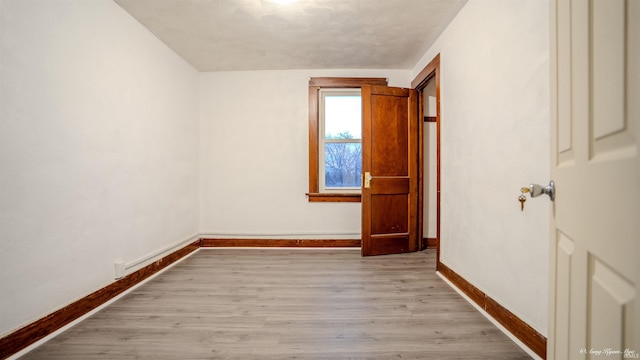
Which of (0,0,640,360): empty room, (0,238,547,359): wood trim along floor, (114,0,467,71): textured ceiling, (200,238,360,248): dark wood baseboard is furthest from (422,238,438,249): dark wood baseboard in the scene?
(114,0,467,71): textured ceiling

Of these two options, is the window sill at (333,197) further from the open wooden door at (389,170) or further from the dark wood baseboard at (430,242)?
the dark wood baseboard at (430,242)

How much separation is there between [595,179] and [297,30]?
2690mm

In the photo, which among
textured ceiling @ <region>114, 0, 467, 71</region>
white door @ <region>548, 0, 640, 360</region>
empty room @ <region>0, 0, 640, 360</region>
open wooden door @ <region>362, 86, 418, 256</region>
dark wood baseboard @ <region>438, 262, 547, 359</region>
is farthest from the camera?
open wooden door @ <region>362, 86, 418, 256</region>

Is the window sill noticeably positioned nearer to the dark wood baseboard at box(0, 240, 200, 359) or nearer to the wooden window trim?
the wooden window trim

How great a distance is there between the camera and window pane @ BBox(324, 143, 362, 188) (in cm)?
390

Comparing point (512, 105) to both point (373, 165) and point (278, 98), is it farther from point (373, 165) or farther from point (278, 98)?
point (278, 98)

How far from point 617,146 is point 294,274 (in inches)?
101

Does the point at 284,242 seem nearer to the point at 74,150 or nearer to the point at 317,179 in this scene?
the point at 317,179

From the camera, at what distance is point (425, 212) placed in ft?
12.8

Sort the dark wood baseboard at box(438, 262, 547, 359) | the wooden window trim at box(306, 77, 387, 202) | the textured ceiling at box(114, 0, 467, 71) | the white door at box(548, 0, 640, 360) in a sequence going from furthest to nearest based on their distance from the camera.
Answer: the wooden window trim at box(306, 77, 387, 202)
the textured ceiling at box(114, 0, 467, 71)
the dark wood baseboard at box(438, 262, 547, 359)
the white door at box(548, 0, 640, 360)

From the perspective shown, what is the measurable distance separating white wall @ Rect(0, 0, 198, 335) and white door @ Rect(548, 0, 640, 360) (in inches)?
99.5

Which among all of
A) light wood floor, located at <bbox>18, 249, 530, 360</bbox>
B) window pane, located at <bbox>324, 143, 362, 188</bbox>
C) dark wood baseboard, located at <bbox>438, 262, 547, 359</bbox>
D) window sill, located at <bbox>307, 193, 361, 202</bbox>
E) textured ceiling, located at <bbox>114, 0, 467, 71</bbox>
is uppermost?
textured ceiling, located at <bbox>114, 0, 467, 71</bbox>

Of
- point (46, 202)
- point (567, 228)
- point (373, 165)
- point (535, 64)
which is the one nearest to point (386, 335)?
point (567, 228)

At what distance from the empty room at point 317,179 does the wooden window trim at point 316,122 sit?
32 mm
